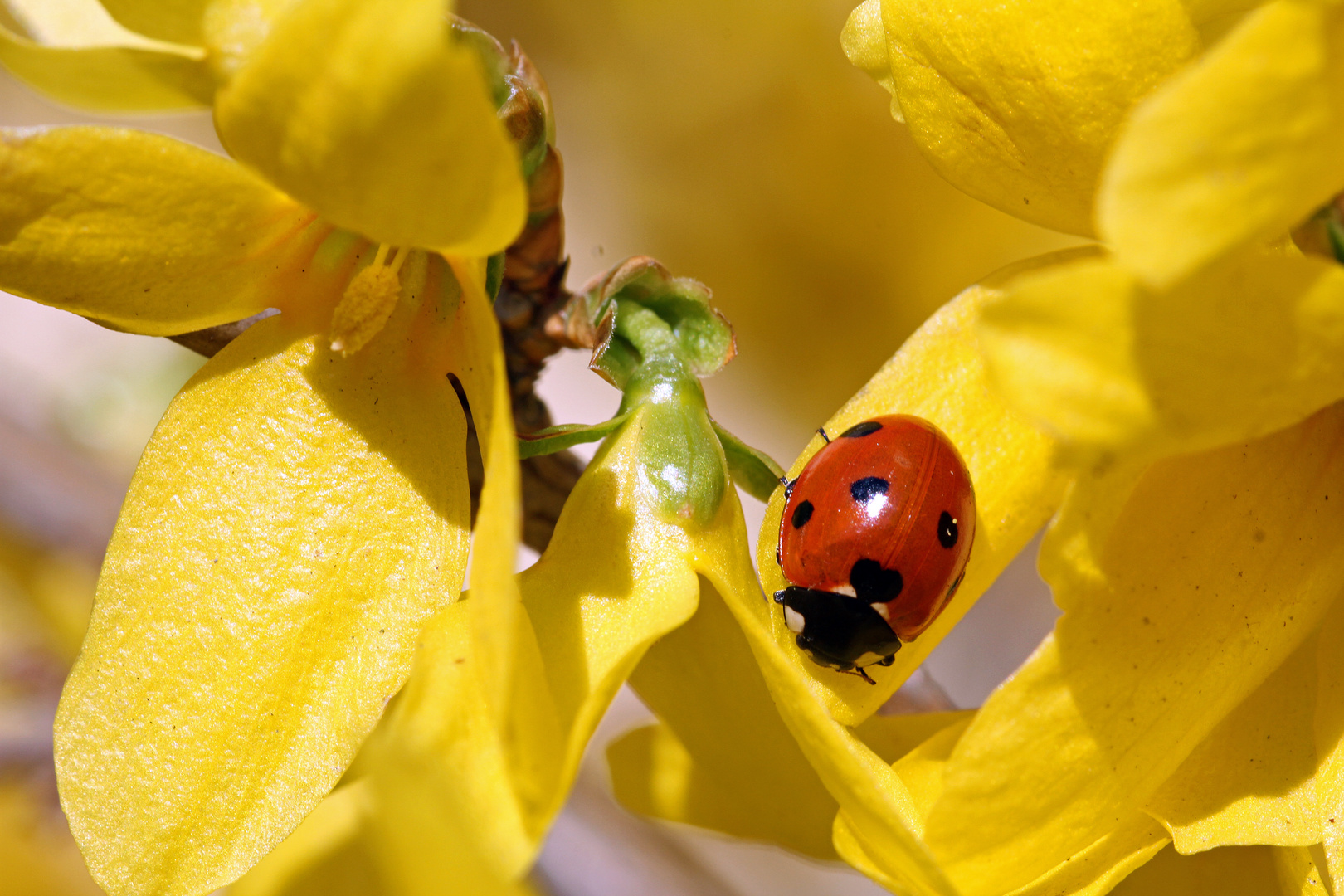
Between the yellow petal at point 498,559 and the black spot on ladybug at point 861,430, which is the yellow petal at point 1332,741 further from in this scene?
the yellow petal at point 498,559

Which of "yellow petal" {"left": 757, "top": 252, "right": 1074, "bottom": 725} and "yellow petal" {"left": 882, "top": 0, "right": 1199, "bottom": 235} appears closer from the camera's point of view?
"yellow petal" {"left": 882, "top": 0, "right": 1199, "bottom": 235}

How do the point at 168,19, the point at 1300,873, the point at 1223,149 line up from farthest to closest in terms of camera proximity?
the point at 1300,873, the point at 168,19, the point at 1223,149

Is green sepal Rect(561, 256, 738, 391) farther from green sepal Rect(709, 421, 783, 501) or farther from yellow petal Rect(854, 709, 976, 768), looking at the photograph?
yellow petal Rect(854, 709, 976, 768)

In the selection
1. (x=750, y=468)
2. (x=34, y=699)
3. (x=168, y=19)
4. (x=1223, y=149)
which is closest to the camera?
(x=1223, y=149)

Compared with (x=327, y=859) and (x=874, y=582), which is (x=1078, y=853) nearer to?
(x=874, y=582)

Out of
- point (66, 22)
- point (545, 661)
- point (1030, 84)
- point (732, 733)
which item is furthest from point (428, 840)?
point (66, 22)

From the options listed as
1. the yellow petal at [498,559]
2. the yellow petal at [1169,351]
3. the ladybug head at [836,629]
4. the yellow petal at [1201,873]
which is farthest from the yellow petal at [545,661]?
the yellow petal at [1201,873]

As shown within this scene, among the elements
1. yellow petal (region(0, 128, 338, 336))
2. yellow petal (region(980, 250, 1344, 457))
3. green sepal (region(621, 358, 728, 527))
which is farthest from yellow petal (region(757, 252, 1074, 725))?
yellow petal (region(0, 128, 338, 336))

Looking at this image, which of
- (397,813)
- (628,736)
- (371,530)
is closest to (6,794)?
(628,736)
